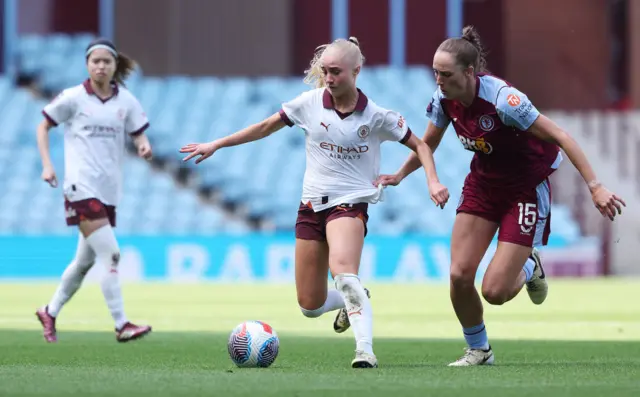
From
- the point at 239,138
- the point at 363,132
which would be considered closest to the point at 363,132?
the point at 363,132

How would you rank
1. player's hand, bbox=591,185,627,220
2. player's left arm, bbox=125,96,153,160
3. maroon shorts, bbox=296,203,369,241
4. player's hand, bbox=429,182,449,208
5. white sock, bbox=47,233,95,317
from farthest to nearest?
1. player's left arm, bbox=125,96,153,160
2. white sock, bbox=47,233,95,317
3. maroon shorts, bbox=296,203,369,241
4. player's hand, bbox=429,182,449,208
5. player's hand, bbox=591,185,627,220

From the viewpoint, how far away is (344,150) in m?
7.18

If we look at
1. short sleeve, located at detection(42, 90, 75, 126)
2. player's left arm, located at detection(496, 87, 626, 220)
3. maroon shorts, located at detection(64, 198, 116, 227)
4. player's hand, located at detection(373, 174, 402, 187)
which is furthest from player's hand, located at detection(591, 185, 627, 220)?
short sleeve, located at detection(42, 90, 75, 126)

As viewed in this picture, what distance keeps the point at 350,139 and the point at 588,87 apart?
60.2ft

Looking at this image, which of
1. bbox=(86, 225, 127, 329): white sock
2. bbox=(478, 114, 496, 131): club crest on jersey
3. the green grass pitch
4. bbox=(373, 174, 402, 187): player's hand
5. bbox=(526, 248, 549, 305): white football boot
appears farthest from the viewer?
bbox=(86, 225, 127, 329): white sock

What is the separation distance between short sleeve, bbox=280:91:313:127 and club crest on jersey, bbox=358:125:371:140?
13.6 inches

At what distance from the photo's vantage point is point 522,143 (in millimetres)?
7074

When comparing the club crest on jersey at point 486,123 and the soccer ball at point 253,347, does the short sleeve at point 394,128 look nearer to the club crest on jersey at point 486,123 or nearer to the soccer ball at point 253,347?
the club crest on jersey at point 486,123

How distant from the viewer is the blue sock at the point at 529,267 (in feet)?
24.8

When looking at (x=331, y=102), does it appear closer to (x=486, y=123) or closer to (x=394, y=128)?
(x=394, y=128)

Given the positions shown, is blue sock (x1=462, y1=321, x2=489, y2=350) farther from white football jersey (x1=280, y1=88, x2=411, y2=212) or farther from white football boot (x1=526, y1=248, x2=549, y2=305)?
white football jersey (x1=280, y1=88, x2=411, y2=212)

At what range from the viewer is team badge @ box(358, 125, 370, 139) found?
7.15 m

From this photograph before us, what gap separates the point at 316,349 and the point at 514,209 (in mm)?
1949

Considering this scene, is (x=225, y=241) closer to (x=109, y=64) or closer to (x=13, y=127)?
(x=13, y=127)
